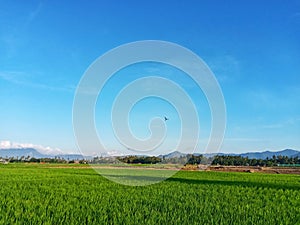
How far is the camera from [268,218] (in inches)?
335

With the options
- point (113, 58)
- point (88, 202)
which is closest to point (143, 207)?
point (88, 202)

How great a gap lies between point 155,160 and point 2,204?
65.7 meters

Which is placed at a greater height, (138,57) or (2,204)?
(138,57)

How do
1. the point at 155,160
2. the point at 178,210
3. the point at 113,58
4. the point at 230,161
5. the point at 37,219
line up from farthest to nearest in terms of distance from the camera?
1. the point at 230,161
2. the point at 155,160
3. the point at 113,58
4. the point at 178,210
5. the point at 37,219

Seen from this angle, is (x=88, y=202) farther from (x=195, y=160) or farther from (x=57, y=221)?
(x=195, y=160)

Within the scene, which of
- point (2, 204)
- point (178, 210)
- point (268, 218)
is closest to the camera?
point (268, 218)

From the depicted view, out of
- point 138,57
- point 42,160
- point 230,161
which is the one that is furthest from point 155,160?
point 138,57

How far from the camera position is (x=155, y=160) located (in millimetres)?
74750

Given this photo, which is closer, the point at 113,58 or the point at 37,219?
the point at 37,219

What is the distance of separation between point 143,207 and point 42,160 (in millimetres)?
101850

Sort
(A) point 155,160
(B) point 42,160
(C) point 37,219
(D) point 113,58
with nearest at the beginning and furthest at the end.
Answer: (C) point 37,219, (D) point 113,58, (A) point 155,160, (B) point 42,160

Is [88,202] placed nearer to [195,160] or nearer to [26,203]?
[26,203]

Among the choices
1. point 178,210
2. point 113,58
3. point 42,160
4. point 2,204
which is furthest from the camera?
point 42,160

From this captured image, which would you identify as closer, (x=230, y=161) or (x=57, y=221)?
(x=57, y=221)
